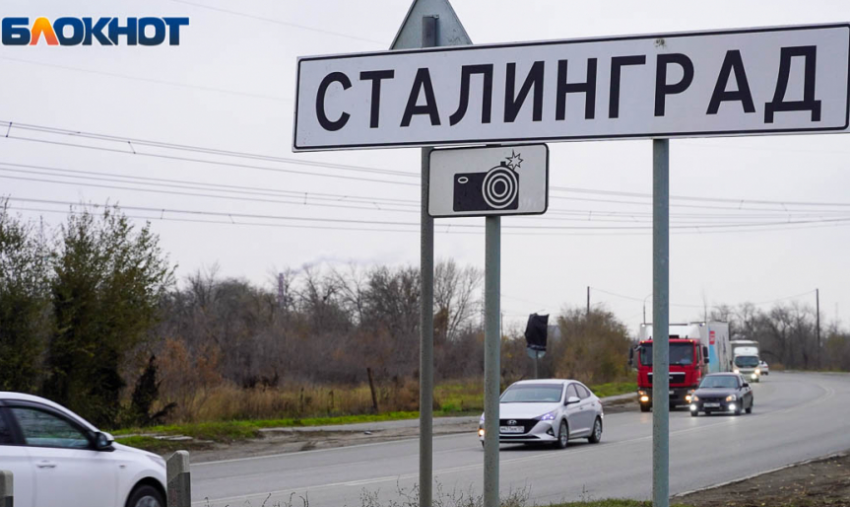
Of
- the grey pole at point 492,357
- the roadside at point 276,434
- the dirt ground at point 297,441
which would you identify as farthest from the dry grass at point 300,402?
the grey pole at point 492,357

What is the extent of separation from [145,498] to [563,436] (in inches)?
573

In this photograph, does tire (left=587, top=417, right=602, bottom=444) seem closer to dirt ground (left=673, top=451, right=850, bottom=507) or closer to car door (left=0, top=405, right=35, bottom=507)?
dirt ground (left=673, top=451, right=850, bottom=507)

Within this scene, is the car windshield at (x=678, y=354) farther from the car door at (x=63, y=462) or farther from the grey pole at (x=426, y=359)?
the grey pole at (x=426, y=359)

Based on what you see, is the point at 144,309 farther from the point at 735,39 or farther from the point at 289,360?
the point at 735,39

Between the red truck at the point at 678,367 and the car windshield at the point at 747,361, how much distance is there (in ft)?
125

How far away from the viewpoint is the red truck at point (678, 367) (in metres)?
39.0

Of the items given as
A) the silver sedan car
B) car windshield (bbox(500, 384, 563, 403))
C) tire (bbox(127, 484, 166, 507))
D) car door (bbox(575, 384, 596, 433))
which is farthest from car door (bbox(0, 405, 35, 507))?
car door (bbox(575, 384, 596, 433))

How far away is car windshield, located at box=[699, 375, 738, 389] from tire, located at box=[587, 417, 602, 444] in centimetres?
1319

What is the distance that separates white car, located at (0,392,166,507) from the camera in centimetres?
868

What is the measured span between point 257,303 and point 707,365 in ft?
114

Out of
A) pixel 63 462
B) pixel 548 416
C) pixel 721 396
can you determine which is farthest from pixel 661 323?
pixel 721 396

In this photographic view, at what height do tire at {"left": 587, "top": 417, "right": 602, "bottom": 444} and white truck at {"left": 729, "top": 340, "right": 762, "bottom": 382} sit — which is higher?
tire at {"left": 587, "top": 417, "right": 602, "bottom": 444}

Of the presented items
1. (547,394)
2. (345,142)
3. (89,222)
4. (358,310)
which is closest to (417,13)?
(345,142)

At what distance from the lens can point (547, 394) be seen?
2342cm
